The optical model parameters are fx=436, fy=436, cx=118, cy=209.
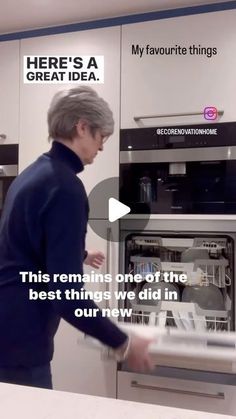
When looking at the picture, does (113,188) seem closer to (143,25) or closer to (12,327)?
(143,25)

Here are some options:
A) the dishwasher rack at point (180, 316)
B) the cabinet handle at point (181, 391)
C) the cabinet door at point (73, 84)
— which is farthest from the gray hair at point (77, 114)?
the cabinet handle at point (181, 391)

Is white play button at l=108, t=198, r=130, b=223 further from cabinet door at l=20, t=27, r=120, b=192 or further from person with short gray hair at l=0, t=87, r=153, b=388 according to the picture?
person with short gray hair at l=0, t=87, r=153, b=388

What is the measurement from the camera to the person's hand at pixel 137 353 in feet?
1.85

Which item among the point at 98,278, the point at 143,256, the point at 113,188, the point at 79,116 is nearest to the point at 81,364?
the point at 98,278

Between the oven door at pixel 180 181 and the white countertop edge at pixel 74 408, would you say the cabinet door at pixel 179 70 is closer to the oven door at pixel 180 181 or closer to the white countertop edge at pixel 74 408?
the oven door at pixel 180 181

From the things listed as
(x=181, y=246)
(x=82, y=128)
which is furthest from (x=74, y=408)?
(x=181, y=246)

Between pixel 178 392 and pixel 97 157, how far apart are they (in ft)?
2.05

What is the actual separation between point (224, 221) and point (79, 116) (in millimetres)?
511

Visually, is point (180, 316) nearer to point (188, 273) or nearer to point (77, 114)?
point (188, 273)

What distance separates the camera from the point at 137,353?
0.57 metres

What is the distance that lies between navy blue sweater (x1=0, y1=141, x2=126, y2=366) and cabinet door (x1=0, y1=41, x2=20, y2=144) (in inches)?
25.4

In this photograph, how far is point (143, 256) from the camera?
1.12 metres

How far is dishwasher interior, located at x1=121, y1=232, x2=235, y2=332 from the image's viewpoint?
106cm

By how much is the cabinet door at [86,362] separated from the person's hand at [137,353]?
54 cm
